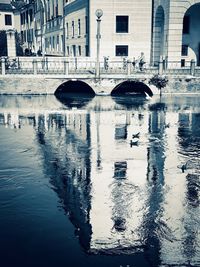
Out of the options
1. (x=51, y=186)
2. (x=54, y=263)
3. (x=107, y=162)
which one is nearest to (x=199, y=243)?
(x=54, y=263)

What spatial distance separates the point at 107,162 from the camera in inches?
543

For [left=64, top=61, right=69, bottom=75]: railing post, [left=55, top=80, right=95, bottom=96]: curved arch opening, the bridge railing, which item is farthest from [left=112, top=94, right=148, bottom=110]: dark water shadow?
[left=55, top=80, right=95, bottom=96]: curved arch opening

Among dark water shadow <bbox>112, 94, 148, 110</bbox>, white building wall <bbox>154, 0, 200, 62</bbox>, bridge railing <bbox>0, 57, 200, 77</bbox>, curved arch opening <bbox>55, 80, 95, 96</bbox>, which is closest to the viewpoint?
dark water shadow <bbox>112, 94, 148, 110</bbox>

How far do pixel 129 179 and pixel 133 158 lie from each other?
2.34 metres

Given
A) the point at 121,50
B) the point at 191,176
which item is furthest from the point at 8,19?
the point at 191,176

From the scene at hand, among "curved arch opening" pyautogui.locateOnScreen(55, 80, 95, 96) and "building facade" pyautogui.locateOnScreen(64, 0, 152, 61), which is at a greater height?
"building facade" pyautogui.locateOnScreen(64, 0, 152, 61)

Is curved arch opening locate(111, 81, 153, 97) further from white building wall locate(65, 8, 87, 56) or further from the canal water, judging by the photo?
the canal water

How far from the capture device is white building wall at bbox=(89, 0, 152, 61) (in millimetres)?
37906

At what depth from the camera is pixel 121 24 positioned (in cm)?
3872

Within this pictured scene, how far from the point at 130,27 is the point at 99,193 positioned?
31.1 metres

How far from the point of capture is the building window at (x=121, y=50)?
129ft

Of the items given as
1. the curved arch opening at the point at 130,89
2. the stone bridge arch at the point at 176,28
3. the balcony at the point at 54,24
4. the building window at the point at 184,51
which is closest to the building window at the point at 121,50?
the curved arch opening at the point at 130,89

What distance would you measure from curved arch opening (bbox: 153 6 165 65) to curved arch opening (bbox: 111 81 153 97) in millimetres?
3938

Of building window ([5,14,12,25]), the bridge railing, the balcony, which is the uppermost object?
building window ([5,14,12,25])
